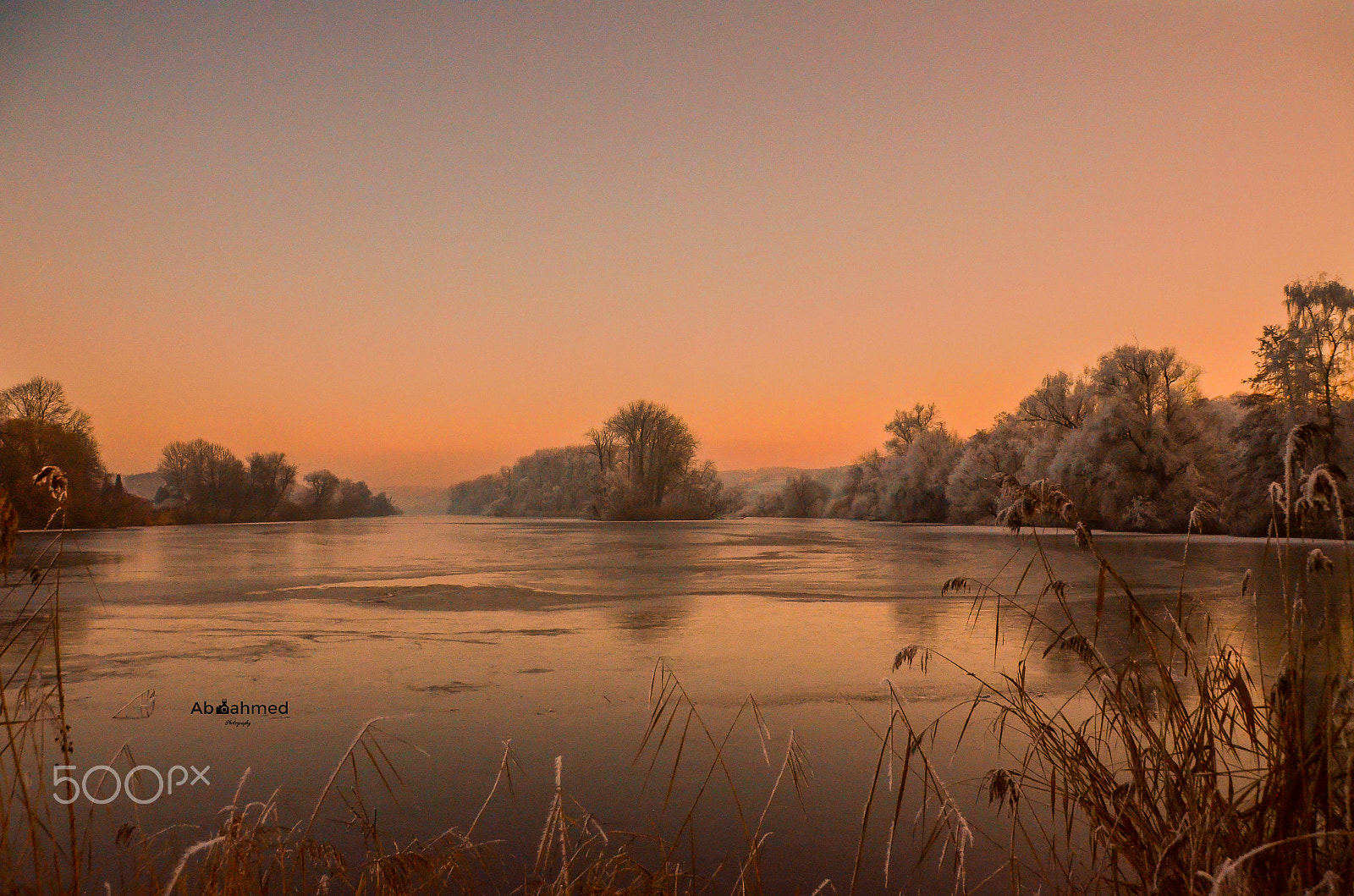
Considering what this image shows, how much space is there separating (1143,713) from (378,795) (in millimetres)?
3006

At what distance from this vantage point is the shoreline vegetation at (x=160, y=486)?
93.2 ft

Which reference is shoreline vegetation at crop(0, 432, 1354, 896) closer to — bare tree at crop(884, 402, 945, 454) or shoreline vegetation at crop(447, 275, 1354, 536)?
shoreline vegetation at crop(447, 275, 1354, 536)

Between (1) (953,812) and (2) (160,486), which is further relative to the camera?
(2) (160,486)

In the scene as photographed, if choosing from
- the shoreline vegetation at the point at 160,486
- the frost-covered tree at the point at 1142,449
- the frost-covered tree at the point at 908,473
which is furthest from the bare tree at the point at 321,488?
the frost-covered tree at the point at 1142,449

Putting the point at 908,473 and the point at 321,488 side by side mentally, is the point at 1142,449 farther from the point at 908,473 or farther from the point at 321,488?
the point at 321,488

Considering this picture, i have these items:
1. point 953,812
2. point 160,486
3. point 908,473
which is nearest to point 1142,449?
point 908,473

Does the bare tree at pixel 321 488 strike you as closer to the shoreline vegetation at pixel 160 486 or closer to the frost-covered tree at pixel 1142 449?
the shoreline vegetation at pixel 160 486

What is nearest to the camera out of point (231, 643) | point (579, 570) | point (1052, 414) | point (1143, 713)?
point (1143, 713)

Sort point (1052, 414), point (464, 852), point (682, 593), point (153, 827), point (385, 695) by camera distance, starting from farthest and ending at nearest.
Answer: point (1052, 414) < point (682, 593) < point (385, 695) < point (153, 827) < point (464, 852)

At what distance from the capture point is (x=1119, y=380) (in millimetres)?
31766

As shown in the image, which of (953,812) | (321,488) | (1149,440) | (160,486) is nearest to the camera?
(953,812)

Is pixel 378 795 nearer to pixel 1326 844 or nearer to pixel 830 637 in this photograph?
pixel 1326 844

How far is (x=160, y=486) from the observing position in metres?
48.9

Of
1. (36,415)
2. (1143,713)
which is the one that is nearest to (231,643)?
(1143,713)
